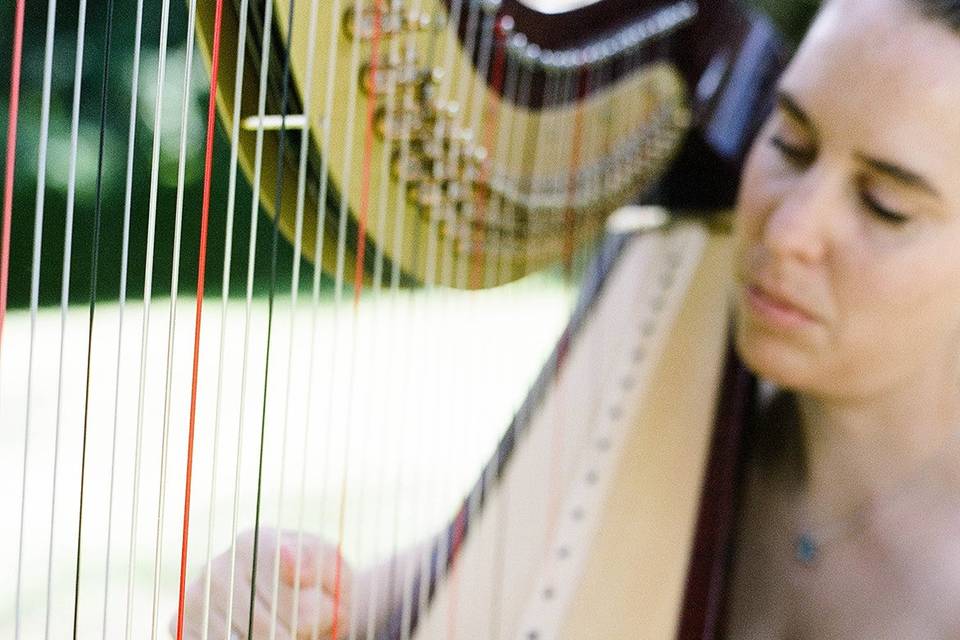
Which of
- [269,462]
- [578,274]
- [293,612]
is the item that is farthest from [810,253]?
[269,462]

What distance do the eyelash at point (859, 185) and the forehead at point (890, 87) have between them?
5 centimetres

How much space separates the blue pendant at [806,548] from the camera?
1350 mm

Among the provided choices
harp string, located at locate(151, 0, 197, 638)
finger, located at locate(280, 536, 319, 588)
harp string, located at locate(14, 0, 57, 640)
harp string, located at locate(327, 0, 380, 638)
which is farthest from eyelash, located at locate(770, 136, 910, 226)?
harp string, located at locate(14, 0, 57, 640)

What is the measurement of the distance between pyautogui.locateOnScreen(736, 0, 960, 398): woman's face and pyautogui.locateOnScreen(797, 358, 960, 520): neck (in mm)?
36

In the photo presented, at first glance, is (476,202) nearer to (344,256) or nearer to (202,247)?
(344,256)

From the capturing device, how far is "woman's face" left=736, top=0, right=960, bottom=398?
1121 millimetres

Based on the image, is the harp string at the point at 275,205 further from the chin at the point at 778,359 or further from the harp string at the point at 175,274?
the chin at the point at 778,359

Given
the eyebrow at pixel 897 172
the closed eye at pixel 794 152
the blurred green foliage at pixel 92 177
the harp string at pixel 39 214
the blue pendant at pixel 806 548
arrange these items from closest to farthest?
the harp string at pixel 39 214, the eyebrow at pixel 897 172, the closed eye at pixel 794 152, the blue pendant at pixel 806 548, the blurred green foliage at pixel 92 177

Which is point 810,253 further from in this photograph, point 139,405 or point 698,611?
point 139,405

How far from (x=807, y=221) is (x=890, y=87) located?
0.15 m

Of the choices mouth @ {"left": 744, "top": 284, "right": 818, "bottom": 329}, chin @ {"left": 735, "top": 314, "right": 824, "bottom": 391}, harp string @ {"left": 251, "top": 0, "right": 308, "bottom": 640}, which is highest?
harp string @ {"left": 251, "top": 0, "right": 308, "bottom": 640}

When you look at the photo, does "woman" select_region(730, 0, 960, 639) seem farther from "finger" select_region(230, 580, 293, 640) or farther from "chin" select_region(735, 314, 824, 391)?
"finger" select_region(230, 580, 293, 640)

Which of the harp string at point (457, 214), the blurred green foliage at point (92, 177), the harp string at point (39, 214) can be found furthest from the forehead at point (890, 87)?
the blurred green foliage at point (92, 177)

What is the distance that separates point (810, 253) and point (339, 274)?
550mm
